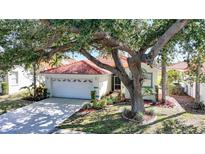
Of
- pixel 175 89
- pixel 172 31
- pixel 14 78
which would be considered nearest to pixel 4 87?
pixel 14 78

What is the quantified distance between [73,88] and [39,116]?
5042 mm

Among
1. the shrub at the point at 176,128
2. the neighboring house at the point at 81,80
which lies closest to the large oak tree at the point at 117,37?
the shrub at the point at 176,128

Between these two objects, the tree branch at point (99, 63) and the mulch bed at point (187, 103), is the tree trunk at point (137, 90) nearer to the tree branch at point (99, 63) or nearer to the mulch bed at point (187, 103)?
the tree branch at point (99, 63)

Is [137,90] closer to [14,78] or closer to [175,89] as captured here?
[175,89]

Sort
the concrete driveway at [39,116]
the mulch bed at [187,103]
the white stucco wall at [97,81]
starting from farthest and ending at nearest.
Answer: the white stucco wall at [97,81] → the mulch bed at [187,103] → the concrete driveway at [39,116]

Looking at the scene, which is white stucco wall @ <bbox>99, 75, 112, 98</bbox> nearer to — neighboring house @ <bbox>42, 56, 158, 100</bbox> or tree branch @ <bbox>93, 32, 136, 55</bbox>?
neighboring house @ <bbox>42, 56, 158, 100</bbox>

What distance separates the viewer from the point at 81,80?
59.7ft

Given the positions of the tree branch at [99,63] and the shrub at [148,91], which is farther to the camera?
the shrub at [148,91]

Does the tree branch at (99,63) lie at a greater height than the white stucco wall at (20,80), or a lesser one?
greater

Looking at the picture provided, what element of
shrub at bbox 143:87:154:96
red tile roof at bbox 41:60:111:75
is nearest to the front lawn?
shrub at bbox 143:87:154:96

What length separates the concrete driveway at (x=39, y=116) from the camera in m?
11.2

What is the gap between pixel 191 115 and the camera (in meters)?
13.6

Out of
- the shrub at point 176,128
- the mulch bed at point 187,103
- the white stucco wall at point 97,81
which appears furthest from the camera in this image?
the white stucco wall at point 97,81
